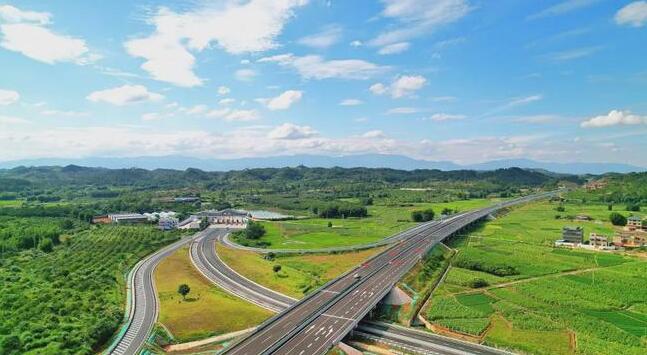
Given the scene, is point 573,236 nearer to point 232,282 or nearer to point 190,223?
point 232,282

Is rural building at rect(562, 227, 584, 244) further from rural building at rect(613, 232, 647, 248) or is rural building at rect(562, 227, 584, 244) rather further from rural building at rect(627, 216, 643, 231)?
rural building at rect(627, 216, 643, 231)

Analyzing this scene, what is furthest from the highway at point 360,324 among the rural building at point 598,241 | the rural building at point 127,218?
the rural building at point 598,241

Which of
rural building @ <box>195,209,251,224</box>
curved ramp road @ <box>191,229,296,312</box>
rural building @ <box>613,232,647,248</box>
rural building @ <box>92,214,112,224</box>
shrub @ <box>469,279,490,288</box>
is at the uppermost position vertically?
rural building @ <box>613,232,647,248</box>

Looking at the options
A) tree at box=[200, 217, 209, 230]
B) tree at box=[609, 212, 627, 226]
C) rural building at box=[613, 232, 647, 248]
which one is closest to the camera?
rural building at box=[613, 232, 647, 248]

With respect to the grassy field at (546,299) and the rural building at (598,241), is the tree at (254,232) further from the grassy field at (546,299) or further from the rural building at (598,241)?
the rural building at (598,241)

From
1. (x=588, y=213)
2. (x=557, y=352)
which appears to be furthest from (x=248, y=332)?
(x=588, y=213)

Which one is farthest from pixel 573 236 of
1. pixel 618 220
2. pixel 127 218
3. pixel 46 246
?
pixel 127 218

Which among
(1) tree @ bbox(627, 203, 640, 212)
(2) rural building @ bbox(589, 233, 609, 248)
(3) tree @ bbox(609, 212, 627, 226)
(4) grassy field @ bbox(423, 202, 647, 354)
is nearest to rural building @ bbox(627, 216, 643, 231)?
(3) tree @ bbox(609, 212, 627, 226)
